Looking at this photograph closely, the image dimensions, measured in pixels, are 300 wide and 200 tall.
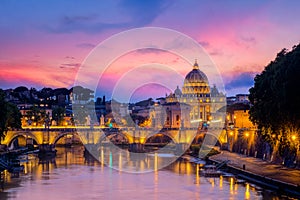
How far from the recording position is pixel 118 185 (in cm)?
4581

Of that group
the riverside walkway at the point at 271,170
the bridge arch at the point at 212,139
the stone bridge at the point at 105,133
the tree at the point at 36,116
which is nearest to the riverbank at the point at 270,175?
the riverside walkway at the point at 271,170

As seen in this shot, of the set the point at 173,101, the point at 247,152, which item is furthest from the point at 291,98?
the point at 173,101

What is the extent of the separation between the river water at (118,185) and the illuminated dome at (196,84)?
101 m

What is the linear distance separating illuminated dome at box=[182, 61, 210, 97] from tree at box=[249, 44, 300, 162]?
108907mm

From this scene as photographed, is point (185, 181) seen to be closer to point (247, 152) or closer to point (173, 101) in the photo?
point (247, 152)

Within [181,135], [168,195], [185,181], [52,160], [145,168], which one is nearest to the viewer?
[168,195]

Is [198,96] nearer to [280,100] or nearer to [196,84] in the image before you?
[196,84]

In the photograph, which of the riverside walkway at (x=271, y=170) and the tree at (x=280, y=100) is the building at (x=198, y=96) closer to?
the riverside walkway at (x=271, y=170)

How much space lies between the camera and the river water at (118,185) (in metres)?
39.6

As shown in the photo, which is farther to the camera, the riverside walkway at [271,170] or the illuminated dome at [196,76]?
the illuminated dome at [196,76]

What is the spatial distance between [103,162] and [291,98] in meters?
35.5

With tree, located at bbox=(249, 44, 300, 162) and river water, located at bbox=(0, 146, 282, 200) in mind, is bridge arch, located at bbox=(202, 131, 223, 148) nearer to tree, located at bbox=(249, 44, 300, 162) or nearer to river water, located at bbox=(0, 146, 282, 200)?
river water, located at bbox=(0, 146, 282, 200)

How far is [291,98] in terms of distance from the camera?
123ft

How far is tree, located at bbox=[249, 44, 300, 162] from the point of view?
37.2 meters
